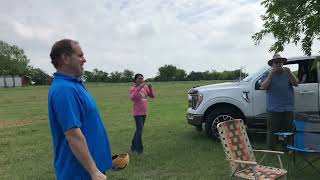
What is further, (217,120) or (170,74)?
(170,74)

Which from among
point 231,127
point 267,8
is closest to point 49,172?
point 231,127

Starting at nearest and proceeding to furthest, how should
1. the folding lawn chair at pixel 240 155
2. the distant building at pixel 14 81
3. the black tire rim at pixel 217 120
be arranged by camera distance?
the folding lawn chair at pixel 240 155 < the black tire rim at pixel 217 120 < the distant building at pixel 14 81

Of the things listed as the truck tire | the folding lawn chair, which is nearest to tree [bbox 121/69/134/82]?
the truck tire

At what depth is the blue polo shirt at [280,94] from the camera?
9602 millimetres

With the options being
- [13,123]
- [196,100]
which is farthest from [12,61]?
[196,100]

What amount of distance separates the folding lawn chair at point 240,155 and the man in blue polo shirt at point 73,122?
2741mm

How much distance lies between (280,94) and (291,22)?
1.60m

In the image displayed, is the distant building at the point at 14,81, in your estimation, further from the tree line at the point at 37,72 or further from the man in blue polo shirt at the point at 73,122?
the man in blue polo shirt at the point at 73,122

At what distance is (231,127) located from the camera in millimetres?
6871

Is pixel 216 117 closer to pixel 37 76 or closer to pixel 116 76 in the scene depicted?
pixel 116 76

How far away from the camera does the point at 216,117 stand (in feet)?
37.2

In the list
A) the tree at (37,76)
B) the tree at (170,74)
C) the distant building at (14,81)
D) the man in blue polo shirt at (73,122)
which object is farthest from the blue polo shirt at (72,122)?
the tree at (37,76)

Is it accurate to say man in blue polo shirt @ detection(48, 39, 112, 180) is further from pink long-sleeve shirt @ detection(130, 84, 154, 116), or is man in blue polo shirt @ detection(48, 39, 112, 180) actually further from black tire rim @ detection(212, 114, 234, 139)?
black tire rim @ detection(212, 114, 234, 139)

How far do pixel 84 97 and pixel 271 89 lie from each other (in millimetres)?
6758
